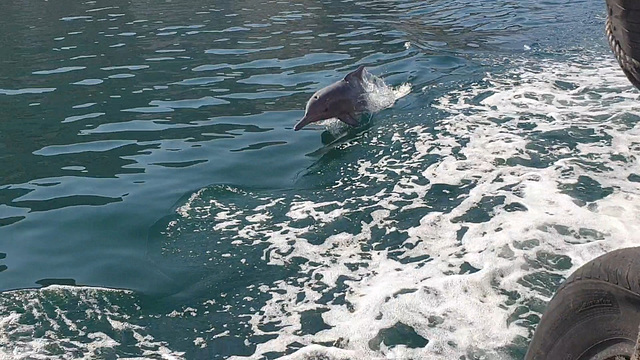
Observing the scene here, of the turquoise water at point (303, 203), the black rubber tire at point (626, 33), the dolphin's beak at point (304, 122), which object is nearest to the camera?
the black rubber tire at point (626, 33)

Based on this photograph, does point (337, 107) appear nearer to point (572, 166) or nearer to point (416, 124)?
point (416, 124)

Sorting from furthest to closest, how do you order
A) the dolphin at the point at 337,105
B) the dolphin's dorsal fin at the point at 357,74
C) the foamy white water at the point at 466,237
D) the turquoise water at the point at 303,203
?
the dolphin's dorsal fin at the point at 357,74, the dolphin at the point at 337,105, the turquoise water at the point at 303,203, the foamy white water at the point at 466,237

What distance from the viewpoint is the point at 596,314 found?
3.01 meters

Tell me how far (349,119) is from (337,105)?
307 millimetres

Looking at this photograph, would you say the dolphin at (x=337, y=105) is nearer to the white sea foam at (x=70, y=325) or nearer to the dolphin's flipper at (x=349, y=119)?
the dolphin's flipper at (x=349, y=119)

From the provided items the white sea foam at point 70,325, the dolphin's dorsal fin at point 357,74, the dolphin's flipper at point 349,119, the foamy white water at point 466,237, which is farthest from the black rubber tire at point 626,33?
the dolphin's dorsal fin at point 357,74

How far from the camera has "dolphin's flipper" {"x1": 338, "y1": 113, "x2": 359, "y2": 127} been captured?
1002cm

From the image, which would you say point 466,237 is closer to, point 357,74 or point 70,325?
point 70,325

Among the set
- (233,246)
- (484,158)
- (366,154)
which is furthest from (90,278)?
(484,158)

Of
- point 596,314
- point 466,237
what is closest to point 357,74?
point 466,237

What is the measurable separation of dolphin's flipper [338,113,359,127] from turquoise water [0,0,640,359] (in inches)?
8.2

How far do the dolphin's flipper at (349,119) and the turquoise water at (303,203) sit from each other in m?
0.21

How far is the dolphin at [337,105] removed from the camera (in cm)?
1005

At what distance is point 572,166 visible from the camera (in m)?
7.64
